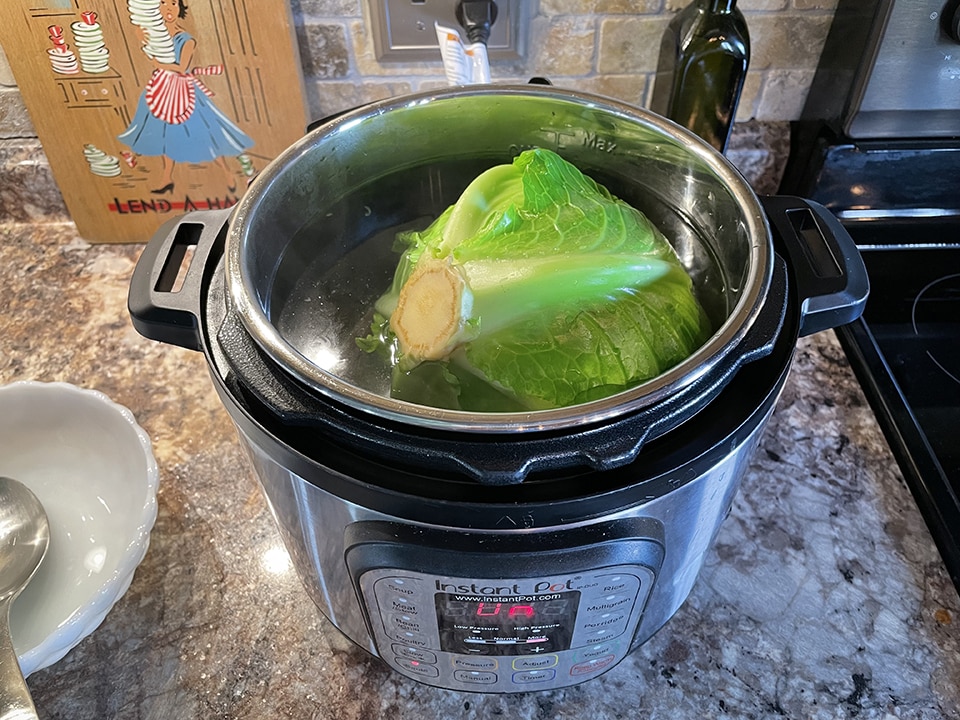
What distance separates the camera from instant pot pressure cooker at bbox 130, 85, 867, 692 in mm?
649

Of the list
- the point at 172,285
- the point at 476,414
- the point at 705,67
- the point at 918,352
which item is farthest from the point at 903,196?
the point at 172,285

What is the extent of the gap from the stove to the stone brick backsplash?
58 mm

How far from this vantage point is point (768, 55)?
4.48 ft

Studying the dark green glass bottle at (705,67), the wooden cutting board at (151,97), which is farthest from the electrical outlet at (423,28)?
the dark green glass bottle at (705,67)

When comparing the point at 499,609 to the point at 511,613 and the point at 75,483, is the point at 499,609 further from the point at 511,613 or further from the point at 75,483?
the point at 75,483

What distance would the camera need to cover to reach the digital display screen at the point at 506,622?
0.75 meters

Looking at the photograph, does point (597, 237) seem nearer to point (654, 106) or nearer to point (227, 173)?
point (654, 106)

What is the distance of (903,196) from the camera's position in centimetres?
142

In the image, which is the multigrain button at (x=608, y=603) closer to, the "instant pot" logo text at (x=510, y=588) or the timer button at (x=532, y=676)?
the "instant pot" logo text at (x=510, y=588)

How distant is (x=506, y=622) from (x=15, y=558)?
0.67m

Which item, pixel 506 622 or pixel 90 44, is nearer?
pixel 506 622

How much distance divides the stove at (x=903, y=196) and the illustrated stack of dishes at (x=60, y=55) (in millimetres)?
1316

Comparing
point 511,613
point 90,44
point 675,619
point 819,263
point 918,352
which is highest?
point 90,44

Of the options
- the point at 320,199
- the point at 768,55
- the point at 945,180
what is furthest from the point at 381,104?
the point at 945,180
